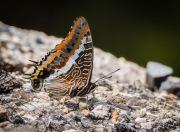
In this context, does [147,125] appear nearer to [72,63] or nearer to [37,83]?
[72,63]

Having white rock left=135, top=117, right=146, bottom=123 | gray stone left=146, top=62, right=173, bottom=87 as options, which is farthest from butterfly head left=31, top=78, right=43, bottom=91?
gray stone left=146, top=62, right=173, bottom=87

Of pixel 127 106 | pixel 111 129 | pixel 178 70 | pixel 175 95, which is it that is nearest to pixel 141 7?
pixel 178 70

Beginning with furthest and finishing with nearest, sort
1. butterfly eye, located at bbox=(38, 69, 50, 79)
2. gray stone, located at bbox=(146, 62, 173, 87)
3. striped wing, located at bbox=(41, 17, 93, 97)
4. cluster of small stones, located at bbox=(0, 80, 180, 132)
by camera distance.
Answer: gray stone, located at bbox=(146, 62, 173, 87), butterfly eye, located at bbox=(38, 69, 50, 79), striped wing, located at bbox=(41, 17, 93, 97), cluster of small stones, located at bbox=(0, 80, 180, 132)

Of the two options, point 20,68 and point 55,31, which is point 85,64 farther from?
point 55,31

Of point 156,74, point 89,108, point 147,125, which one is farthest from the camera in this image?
point 156,74

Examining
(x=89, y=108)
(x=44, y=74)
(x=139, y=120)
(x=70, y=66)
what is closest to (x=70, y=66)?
(x=70, y=66)

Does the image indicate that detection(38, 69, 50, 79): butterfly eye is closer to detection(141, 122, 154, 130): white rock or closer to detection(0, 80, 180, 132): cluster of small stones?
detection(0, 80, 180, 132): cluster of small stones

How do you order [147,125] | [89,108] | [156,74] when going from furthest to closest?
[156,74] → [89,108] → [147,125]
